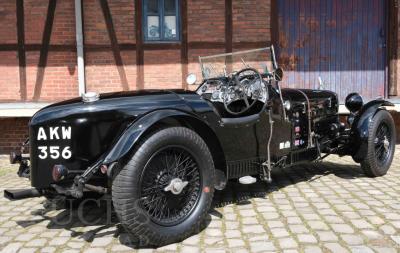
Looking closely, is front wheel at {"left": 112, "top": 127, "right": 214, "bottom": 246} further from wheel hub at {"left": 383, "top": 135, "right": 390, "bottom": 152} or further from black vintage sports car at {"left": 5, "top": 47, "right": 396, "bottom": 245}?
wheel hub at {"left": 383, "top": 135, "right": 390, "bottom": 152}

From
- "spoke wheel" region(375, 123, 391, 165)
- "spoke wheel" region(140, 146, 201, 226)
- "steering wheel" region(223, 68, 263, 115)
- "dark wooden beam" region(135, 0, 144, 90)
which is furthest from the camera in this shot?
"dark wooden beam" region(135, 0, 144, 90)

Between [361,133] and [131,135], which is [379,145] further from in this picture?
[131,135]

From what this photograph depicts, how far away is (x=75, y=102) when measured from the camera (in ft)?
11.5

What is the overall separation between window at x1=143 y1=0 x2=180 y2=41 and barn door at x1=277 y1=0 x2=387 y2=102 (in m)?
1.95

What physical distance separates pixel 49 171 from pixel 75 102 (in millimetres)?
565

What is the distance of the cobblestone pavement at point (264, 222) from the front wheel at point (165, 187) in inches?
6.5

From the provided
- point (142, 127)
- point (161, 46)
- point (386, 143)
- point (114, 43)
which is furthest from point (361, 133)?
point (114, 43)

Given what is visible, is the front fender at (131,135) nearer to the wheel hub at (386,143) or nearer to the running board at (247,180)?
the running board at (247,180)

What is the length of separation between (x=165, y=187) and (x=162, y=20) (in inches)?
217

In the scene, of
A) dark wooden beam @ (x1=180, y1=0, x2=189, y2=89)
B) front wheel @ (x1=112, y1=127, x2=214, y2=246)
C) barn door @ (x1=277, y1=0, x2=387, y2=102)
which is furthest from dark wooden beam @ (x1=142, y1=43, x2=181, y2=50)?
front wheel @ (x1=112, y1=127, x2=214, y2=246)

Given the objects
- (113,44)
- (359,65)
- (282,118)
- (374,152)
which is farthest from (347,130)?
(113,44)

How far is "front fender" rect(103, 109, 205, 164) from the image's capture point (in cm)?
307

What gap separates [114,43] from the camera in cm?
815

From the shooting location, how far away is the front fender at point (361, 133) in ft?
17.3
